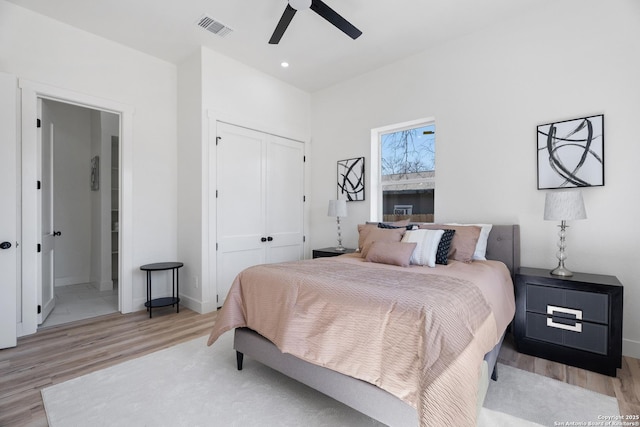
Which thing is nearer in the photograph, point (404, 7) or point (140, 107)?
point (404, 7)

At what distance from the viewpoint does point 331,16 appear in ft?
8.36

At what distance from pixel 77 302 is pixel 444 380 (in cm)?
459

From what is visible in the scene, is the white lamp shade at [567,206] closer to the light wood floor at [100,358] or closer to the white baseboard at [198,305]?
the light wood floor at [100,358]

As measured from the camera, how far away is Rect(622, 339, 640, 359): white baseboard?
96.2 inches

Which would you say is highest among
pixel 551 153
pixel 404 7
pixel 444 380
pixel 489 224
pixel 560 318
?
pixel 404 7

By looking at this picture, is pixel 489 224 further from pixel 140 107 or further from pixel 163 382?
pixel 140 107

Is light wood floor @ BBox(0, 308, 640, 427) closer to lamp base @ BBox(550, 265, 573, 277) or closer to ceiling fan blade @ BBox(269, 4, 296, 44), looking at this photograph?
Answer: lamp base @ BBox(550, 265, 573, 277)

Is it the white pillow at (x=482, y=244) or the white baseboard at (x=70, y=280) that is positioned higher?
the white pillow at (x=482, y=244)

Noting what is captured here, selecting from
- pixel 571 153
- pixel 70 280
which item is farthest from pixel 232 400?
pixel 70 280

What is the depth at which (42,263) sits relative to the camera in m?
3.15

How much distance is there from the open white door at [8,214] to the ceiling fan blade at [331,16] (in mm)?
2714

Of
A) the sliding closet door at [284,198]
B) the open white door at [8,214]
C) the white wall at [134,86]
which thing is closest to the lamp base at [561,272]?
the sliding closet door at [284,198]

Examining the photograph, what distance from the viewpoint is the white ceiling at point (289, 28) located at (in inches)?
112

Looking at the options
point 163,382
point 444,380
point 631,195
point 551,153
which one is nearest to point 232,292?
point 163,382
